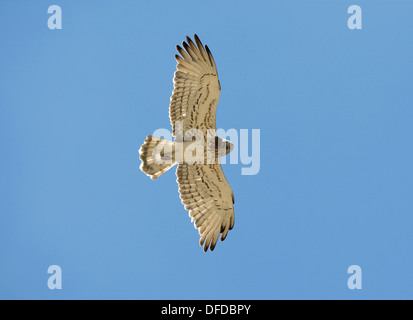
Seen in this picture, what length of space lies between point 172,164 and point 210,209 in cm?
106

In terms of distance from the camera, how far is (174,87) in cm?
1125

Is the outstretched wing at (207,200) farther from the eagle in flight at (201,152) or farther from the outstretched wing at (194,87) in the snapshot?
the outstretched wing at (194,87)

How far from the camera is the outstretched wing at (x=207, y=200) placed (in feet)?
39.1

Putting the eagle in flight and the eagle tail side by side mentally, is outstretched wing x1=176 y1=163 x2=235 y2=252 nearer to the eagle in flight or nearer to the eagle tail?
the eagle in flight

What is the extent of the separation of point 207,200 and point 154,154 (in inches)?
51.7

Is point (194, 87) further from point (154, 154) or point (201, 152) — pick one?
point (154, 154)

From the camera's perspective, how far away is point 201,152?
11578mm

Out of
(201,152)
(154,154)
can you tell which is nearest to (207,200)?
(201,152)

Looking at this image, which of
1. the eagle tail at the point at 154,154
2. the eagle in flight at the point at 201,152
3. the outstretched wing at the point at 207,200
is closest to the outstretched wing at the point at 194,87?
the eagle in flight at the point at 201,152

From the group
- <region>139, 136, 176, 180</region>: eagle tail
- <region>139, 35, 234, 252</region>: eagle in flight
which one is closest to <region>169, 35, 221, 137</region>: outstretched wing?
<region>139, 35, 234, 252</region>: eagle in flight

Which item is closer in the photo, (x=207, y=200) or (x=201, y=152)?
(x=201, y=152)

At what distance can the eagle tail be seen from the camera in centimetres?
1144

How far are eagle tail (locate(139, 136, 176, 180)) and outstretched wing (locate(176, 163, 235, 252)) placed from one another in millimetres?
489
